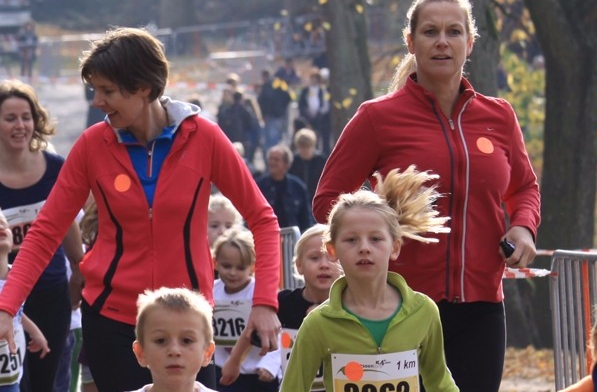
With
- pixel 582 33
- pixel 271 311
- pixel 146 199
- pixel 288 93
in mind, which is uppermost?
pixel 288 93

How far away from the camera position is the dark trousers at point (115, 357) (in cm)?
597

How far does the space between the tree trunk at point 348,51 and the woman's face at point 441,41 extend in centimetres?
1384

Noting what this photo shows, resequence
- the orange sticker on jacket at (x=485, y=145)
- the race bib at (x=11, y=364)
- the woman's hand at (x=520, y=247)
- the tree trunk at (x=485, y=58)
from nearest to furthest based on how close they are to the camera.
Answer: the woman's hand at (x=520, y=247) → the orange sticker on jacket at (x=485, y=145) → the race bib at (x=11, y=364) → the tree trunk at (x=485, y=58)

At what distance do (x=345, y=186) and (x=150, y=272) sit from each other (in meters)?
0.82

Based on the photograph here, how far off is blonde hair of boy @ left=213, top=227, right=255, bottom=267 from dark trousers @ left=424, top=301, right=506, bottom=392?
3.71 metres

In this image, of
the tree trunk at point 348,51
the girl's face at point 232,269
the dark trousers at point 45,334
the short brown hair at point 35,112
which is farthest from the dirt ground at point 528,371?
the tree trunk at point 348,51

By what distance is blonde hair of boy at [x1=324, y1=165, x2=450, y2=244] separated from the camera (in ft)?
18.0

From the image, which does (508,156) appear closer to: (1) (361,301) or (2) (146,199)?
(1) (361,301)

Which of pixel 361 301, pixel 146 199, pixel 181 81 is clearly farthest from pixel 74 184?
pixel 181 81

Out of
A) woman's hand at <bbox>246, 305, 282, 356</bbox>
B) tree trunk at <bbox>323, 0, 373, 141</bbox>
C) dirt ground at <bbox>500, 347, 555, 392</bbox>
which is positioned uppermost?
tree trunk at <bbox>323, 0, 373, 141</bbox>

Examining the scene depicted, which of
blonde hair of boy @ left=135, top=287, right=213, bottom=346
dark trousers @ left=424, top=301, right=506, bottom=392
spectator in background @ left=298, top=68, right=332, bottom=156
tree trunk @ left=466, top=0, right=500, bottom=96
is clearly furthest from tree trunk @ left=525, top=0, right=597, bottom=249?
spectator in background @ left=298, top=68, right=332, bottom=156

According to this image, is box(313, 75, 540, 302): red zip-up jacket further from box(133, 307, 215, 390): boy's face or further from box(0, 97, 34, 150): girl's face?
box(0, 97, 34, 150): girl's face

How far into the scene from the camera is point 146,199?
5.95 meters

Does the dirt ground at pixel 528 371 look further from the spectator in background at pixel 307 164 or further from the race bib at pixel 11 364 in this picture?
the spectator in background at pixel 307 164
